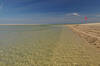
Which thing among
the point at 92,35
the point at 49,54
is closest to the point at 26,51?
the point at 49,54

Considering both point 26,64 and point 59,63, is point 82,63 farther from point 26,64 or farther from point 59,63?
point 26,64

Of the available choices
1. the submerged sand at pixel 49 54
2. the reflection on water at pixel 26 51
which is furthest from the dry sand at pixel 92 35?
the reflection on water at pixel 26 51

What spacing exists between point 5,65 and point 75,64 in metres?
2.76

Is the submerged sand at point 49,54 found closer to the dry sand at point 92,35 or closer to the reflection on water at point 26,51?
the reflection on water at point 26,51

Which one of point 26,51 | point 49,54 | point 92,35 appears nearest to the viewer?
point 49,54

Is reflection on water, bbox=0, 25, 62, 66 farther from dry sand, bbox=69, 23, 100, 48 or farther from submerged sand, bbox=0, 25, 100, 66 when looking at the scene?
dry sand, bbox=69, 23, 100, 48

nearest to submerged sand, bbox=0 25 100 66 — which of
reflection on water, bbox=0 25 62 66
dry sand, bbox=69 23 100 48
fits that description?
reflection on water, bbox=0 25 62 66

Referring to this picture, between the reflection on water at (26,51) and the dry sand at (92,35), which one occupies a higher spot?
the reflection on water at (26,51)

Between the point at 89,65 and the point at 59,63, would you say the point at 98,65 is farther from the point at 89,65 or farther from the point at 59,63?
the point at 59,63

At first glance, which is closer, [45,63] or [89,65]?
[89,65]

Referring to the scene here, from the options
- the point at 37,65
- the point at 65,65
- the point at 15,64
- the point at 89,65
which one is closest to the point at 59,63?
the point at 65,65

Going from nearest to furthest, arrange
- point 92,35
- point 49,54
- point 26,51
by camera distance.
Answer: point 49,54 → point 26,51 → point 92,35

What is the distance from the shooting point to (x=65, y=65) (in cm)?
286

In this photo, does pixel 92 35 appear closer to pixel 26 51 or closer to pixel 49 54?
pixel 49 54
